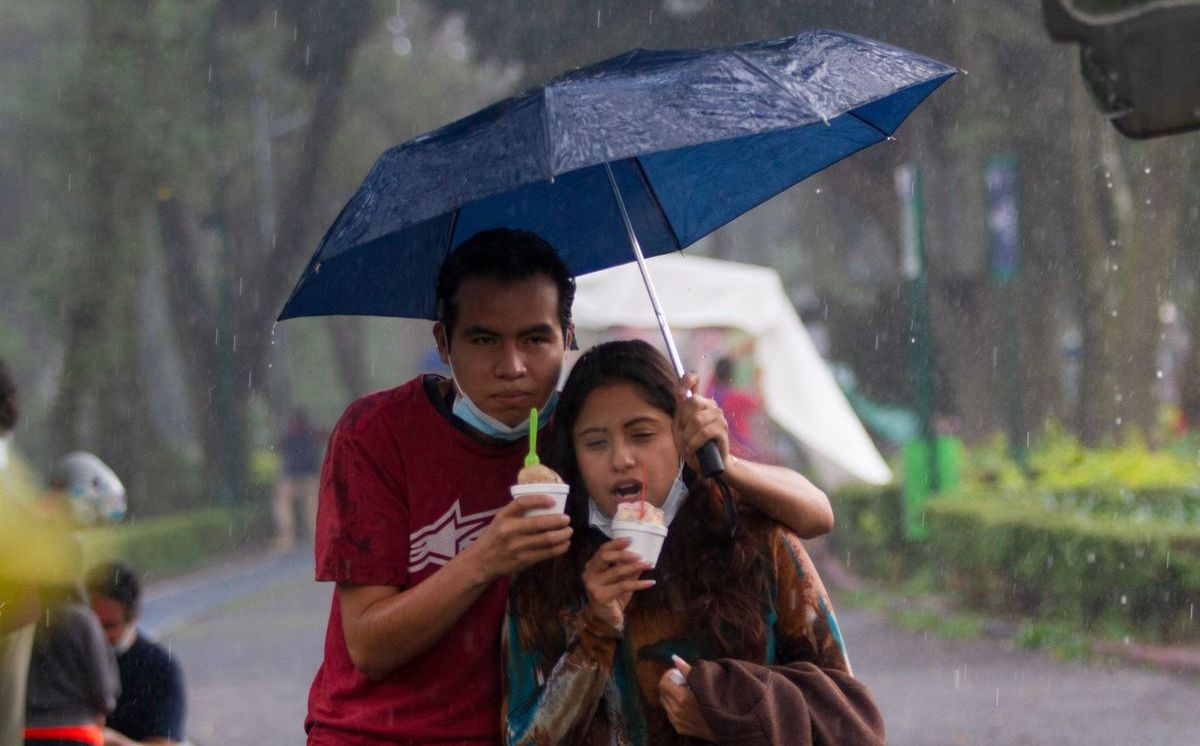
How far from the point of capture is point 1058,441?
59.4ft

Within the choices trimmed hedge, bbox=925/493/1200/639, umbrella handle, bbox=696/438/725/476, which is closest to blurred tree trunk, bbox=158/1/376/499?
trimmed hedge, bbox=925/493/1200/639

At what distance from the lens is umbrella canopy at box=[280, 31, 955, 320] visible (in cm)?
303

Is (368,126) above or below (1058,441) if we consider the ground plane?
above

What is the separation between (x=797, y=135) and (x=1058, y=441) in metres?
14.9

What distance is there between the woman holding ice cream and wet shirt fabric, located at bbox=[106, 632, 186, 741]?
2.60m

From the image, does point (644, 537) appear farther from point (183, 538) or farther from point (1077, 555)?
point (183, 538)

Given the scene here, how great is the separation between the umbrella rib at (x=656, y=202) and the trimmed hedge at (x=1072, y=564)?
8094mm

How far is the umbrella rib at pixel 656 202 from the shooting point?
3.93 m

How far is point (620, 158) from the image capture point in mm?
2977

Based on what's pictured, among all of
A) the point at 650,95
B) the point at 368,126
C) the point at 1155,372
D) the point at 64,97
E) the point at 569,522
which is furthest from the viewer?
the point at 368,126

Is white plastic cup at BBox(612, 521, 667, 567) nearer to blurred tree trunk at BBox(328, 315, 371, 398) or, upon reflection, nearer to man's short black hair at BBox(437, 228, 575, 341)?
man's short black hair at BBox(437, 228, 575, 341)

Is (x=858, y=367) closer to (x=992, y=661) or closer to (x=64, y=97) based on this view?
(x=64, y=97)

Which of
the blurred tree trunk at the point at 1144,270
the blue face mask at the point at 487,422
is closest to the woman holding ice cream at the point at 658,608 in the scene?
the blue face mask at the point at 487,422

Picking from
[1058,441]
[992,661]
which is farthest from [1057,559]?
[1058,441]
